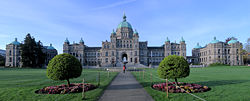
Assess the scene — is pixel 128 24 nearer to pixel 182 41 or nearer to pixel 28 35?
pixel 182 41

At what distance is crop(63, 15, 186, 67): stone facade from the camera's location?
75.7 m

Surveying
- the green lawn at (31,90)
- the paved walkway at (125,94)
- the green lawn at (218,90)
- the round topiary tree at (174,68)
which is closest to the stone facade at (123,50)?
the green lawn at (31,90)

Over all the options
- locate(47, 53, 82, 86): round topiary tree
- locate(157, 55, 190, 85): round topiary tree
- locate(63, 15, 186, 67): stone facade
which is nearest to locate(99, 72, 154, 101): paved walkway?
locate(157, 55, 190, 85): round topiary tree

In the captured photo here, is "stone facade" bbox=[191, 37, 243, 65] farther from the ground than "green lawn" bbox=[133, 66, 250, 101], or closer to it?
farther from the ground

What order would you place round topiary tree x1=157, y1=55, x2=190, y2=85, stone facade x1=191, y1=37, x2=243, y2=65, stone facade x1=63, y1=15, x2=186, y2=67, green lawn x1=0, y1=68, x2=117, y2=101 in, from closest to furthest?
green lawn x1=0, y1=68, x2=117, y2=101 → round topiary tree x1=157, y1=55, x2=190, y2=85 → stone facade x1=63, y1=15, x2=186, y2=67 → stone facade x1=191, y1=37, x2=243, y2=65

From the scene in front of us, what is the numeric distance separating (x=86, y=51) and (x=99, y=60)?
9806 millimetres

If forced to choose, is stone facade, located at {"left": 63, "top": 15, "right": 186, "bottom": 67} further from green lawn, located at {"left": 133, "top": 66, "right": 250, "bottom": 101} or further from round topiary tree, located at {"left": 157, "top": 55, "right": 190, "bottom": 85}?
round topiary tree, located at {"left": 157, "top": 55, "right": 190, "bottom": 85}

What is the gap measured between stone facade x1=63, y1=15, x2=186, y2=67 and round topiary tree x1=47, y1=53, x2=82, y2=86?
187 feet

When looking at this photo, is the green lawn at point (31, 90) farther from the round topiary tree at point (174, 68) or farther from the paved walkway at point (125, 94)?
the round topiary tree at point (174, 68)

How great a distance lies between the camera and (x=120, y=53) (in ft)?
249

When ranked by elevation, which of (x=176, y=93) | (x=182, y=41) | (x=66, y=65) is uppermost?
(x=182, y=41)

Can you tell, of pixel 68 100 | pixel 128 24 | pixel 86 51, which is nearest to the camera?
pixel 68 100

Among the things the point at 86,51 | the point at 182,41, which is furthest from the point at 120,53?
the point at 182,41

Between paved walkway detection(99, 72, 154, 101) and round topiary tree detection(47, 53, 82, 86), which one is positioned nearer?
paved walkway detection(99, 72, 154, 101)
